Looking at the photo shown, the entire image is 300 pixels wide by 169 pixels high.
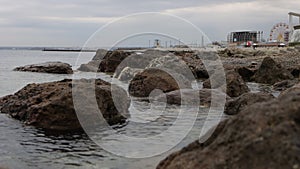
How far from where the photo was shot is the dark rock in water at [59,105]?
9.95m

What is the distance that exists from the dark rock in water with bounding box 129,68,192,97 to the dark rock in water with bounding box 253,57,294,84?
352 inches

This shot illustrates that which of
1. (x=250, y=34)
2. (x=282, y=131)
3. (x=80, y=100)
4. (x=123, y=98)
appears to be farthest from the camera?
(x=250, y=34)

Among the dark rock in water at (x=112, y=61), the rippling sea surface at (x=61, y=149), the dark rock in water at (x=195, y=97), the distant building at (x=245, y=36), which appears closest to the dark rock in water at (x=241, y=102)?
the dark rock in water at (x=195, y=97)

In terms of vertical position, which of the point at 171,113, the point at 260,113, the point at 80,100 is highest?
the point at 260,113

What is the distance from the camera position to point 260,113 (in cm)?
435

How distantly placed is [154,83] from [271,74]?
36.1 ft

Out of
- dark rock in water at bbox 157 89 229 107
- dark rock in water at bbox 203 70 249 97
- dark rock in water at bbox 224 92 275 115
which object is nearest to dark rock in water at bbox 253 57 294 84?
dark rock in water at bbox 203 70 249 97

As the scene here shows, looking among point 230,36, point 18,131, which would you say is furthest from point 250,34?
point 18,131

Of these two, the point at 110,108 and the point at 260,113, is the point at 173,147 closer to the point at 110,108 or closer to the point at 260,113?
the point at 110,108

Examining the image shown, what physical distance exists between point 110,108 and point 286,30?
358ft

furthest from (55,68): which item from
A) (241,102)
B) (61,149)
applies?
(61,149)

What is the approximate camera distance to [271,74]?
24656 mm

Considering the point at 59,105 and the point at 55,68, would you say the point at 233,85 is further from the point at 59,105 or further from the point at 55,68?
the point at 55,68

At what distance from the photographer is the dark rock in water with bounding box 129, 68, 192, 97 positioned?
16.4 meters
